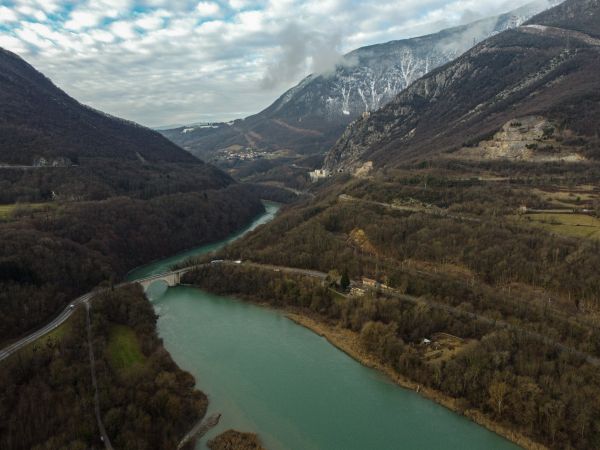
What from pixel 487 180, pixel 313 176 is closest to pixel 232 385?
pixel 487 180

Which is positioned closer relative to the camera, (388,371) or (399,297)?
(388,371)

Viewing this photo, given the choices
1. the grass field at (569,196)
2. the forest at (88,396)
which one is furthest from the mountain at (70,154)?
the grass field at (569,196)

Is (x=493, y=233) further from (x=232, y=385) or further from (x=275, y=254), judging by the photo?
(x=232, y=385)

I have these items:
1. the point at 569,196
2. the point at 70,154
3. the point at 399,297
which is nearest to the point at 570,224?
the point at 569,196

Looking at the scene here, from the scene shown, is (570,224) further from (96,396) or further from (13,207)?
(13,207)

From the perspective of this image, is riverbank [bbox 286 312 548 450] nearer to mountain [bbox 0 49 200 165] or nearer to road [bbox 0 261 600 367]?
road [bbox 0 261 600 367]

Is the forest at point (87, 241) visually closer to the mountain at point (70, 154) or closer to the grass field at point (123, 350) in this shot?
the grass field at point (123, 350)

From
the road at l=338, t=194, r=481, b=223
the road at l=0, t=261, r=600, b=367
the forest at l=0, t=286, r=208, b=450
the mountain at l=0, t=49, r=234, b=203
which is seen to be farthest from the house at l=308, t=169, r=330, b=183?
the forest at l=0, t=286, r=208, b=450
